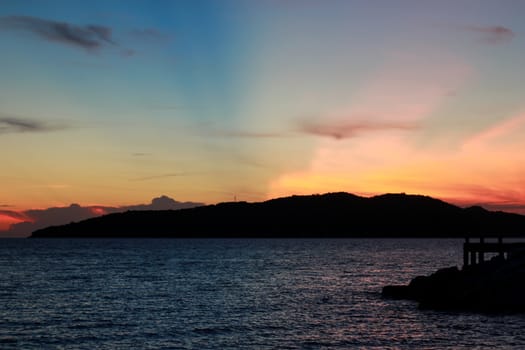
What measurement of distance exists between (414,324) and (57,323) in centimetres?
1920

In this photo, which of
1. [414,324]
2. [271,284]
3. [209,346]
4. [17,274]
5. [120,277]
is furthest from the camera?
[17,274]

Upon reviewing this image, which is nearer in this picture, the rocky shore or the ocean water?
the ocean water

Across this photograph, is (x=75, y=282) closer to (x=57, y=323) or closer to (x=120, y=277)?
(x=120, y=277)

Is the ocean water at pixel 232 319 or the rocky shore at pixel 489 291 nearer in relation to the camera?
the ocean water at pixel 232 319

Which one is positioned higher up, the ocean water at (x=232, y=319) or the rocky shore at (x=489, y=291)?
the rocky shore at (x=489, y=291)

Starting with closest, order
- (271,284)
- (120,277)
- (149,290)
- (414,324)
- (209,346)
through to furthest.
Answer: (209,346) < (414,324) < (149,290) < (271,284) < (120,277)

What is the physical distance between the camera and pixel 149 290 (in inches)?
2181

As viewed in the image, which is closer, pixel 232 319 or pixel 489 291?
pixel 232 319

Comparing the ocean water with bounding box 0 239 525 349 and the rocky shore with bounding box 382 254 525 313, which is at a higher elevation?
the rocky shore with bounding box 382 254 525 313

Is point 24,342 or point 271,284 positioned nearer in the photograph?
point 24,342

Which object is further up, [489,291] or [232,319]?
[489,291]

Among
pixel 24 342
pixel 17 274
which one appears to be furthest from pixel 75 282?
pixel 24 342

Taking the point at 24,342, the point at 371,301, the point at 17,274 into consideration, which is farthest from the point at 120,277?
the point at 24,342

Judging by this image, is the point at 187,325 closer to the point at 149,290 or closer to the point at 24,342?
the point at 24,342
